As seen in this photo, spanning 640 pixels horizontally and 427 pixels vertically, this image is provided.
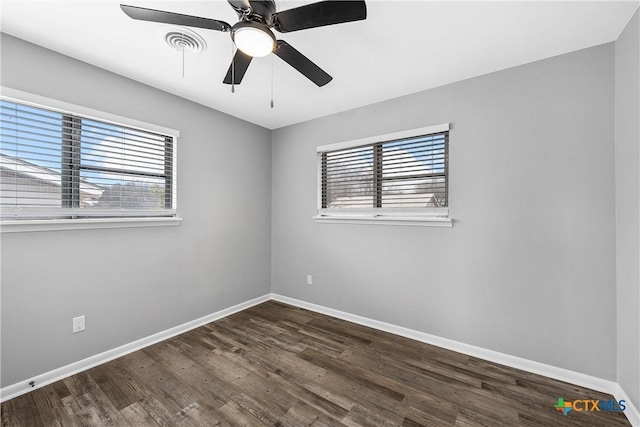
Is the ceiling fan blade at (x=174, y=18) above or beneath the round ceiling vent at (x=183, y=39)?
beneath

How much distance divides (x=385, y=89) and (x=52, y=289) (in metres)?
3.29

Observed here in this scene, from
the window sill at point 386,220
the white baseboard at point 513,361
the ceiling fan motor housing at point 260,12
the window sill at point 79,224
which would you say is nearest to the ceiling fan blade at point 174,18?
the ceiling fan motor housing at point 260,12

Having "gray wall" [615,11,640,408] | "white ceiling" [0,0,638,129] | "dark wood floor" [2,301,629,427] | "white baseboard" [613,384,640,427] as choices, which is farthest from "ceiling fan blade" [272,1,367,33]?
"white baseboard" [613,384,640,427]

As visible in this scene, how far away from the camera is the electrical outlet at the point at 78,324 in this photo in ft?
7.16

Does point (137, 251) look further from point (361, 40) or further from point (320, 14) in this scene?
point (361, 40)

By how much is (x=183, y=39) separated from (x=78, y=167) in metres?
1.34

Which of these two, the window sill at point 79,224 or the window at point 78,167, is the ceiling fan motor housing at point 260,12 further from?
the window sill at point 79,224

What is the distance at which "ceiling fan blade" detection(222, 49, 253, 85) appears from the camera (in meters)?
1.73

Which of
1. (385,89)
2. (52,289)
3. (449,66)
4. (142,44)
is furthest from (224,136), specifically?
(449,66)

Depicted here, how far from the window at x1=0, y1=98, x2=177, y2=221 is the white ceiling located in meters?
0.52

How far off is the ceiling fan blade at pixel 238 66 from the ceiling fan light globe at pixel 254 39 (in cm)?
16

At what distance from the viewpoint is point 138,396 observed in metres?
1.91

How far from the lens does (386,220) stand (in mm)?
2930

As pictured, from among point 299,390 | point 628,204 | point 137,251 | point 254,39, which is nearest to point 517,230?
point 628,204
